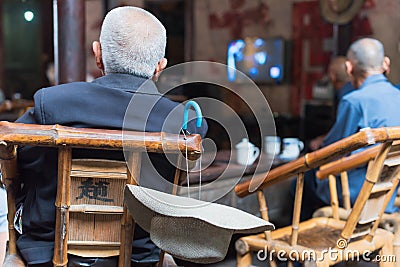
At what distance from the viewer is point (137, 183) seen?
1456 mm

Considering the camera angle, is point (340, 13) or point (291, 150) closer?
point (291, 150)

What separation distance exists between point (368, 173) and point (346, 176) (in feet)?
1.61

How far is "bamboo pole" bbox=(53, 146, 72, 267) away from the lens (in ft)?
4.61

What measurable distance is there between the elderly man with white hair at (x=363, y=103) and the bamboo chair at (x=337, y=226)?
1.48 ft

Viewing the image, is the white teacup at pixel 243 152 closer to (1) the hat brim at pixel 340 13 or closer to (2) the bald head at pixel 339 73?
(2) the bald head at pixel 339 73

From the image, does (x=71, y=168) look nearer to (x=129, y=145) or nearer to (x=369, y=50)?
(x=129, y=145)

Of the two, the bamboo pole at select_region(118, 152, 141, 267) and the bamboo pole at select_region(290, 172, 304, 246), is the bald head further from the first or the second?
the bamboo pole at select_region(118, 152, 141, 267)

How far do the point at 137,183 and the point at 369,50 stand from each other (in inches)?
77.8

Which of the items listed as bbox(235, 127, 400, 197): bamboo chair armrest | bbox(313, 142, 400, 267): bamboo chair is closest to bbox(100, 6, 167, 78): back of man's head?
bbox(235, 127, 400, 197): bamboo chair armrest

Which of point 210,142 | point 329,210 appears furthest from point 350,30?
point 210,142

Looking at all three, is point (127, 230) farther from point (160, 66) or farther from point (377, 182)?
point (377, 182)

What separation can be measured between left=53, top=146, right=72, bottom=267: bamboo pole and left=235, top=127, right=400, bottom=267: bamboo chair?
0.92 metres

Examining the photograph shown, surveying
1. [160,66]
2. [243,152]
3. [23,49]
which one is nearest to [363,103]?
[243,152]

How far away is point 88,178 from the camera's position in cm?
146
